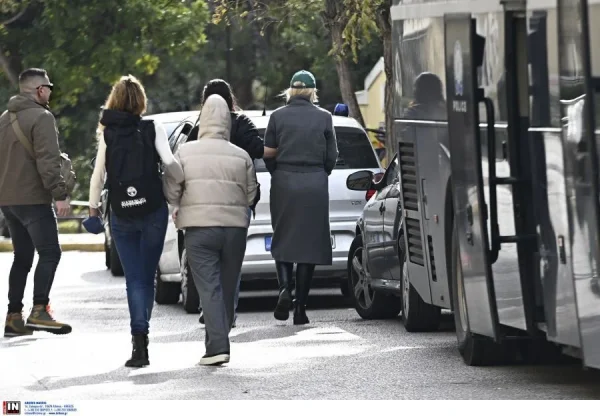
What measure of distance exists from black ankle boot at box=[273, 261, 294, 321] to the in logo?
507 cm

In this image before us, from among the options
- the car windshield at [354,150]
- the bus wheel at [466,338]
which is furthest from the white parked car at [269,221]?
the bus wheel at [466,338]

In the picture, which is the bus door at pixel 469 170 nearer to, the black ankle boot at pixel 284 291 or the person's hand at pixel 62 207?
the person's hand at pixel 62 207

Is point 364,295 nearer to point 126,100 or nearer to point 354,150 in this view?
point 354,150

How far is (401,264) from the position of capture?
14.1 metres

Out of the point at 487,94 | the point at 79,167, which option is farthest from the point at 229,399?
the point at 79,167

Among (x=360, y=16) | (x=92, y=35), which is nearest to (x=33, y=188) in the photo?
(x=360, y=16)

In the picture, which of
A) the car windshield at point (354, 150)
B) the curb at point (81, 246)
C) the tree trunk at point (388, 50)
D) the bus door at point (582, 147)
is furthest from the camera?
the curb at point (81, 246)

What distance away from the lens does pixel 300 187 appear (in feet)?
47.9

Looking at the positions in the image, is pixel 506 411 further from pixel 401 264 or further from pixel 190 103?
pixel 190 103

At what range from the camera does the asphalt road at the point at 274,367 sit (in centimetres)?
1016

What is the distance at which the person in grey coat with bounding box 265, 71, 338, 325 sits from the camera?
14539mm

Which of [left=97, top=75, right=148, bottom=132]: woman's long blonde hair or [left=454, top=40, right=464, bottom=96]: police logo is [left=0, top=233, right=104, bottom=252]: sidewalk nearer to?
[left=97, top=75, right=148, bottom=132]: woman's long blonde hair

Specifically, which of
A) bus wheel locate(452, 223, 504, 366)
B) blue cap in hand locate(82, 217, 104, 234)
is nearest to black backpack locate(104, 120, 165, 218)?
blue cap in hand locate(82, 217, 104, 234)

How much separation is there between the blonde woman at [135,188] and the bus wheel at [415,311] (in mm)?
2554
